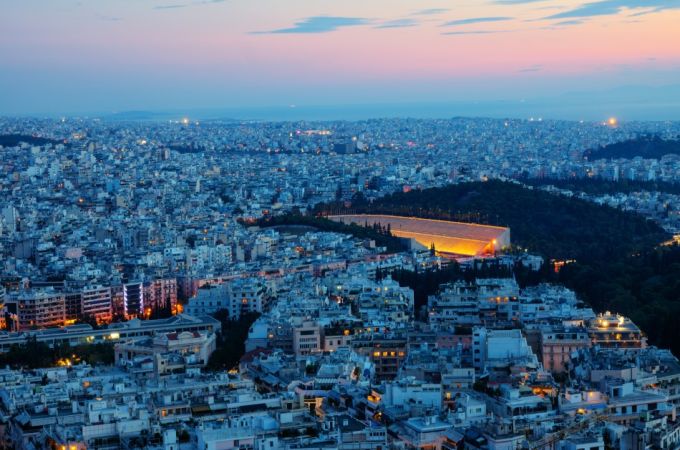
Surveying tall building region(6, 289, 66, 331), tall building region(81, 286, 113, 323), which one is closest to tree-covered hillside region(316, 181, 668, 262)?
tall building region(81, 286, 113, 323)

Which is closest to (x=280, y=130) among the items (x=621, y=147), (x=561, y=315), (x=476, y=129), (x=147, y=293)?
(x=476, y=129)

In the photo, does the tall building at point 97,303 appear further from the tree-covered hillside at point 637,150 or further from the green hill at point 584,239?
the tree-covered hillside at point 637,150

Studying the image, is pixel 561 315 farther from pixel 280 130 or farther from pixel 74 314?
pixel 280 130

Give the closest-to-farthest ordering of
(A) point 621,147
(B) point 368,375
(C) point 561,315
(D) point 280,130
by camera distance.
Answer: (B) point 368,375 < (C) point 561,315 < (A) point 621,147 < (D) point 280,130

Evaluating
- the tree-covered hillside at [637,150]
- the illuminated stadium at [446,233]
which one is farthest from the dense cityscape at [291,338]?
the tree-covered hillside at [637,150]

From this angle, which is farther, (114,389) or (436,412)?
(114,389)
